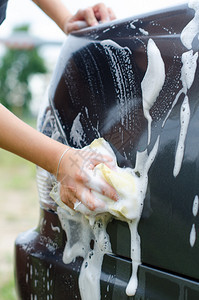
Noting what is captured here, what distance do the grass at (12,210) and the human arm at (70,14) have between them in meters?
1.53

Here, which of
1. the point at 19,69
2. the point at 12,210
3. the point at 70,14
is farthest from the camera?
the point at 19,69

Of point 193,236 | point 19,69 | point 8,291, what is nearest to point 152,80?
point 193,236

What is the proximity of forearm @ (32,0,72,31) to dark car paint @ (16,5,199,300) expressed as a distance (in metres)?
0.60

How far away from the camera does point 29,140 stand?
1.20 metres

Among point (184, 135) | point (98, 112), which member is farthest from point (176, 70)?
point (98, 112)

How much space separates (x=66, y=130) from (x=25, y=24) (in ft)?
96.2

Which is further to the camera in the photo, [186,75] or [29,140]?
[29,140]

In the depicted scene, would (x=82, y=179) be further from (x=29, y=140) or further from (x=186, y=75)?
(x=186, y=75)

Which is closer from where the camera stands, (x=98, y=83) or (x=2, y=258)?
(x=98, y=83)

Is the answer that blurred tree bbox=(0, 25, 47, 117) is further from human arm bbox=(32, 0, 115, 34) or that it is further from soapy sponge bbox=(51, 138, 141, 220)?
soapy sponge bbox=(51, 138, 141, 220)

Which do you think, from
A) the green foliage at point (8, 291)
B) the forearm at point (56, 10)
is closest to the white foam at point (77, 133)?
the forearm at point (56, 10)

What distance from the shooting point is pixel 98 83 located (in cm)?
126

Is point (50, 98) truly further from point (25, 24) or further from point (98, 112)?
point (25, 24)

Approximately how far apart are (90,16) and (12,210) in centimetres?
255
